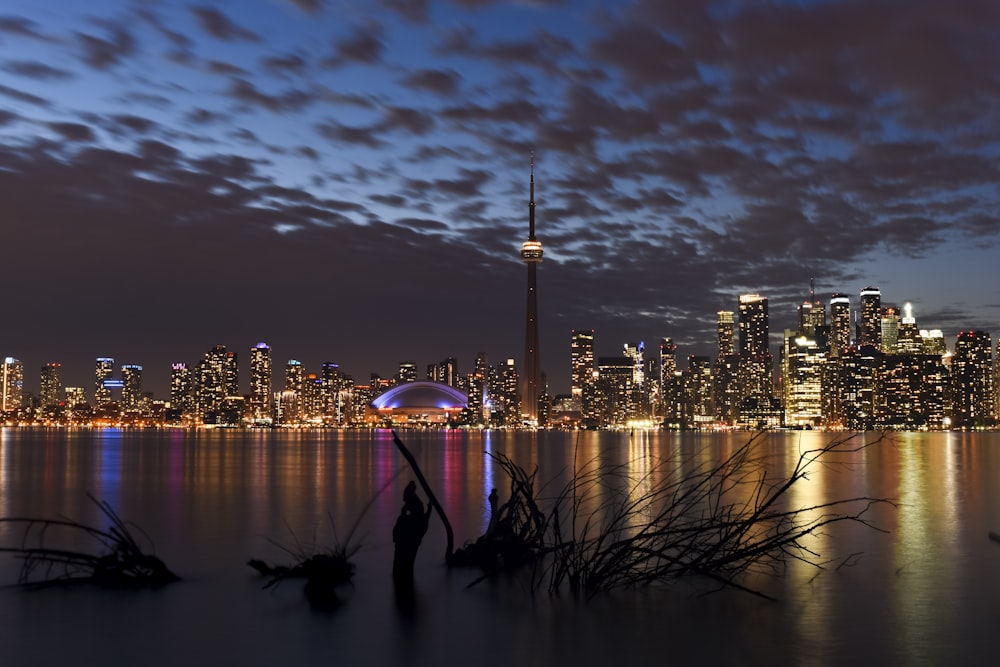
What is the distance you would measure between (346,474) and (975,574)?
2013 inches

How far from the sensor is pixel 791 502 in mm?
41531

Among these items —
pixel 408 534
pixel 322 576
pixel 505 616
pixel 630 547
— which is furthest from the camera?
pixel 322 576

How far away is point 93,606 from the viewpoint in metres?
17.6

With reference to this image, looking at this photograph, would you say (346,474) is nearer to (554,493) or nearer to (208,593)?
(554,493)

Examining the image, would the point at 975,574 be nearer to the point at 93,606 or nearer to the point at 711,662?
the point at 711,662

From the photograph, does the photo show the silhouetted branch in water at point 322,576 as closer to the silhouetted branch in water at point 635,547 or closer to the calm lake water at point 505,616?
the calm lake water at point 505,616

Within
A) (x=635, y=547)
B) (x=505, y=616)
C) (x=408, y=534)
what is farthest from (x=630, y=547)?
(x=408, y=534)

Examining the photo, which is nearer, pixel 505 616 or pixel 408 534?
pixel 505 616

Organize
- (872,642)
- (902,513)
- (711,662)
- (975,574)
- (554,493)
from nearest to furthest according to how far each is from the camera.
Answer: (711,662), (872,642), (975,574), (902,513), (554,493)

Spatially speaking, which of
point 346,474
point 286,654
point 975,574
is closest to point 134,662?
point 286,654

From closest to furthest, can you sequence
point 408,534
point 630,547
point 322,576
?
1. point 630,547
2. point 408,534
3. point 322,576

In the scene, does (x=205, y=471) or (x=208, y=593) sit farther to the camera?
(x=205, y=471)

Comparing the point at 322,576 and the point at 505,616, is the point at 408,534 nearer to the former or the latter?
the point at 322,576

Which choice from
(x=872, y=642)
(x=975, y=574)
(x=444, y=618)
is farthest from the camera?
(x=975, y=574)
